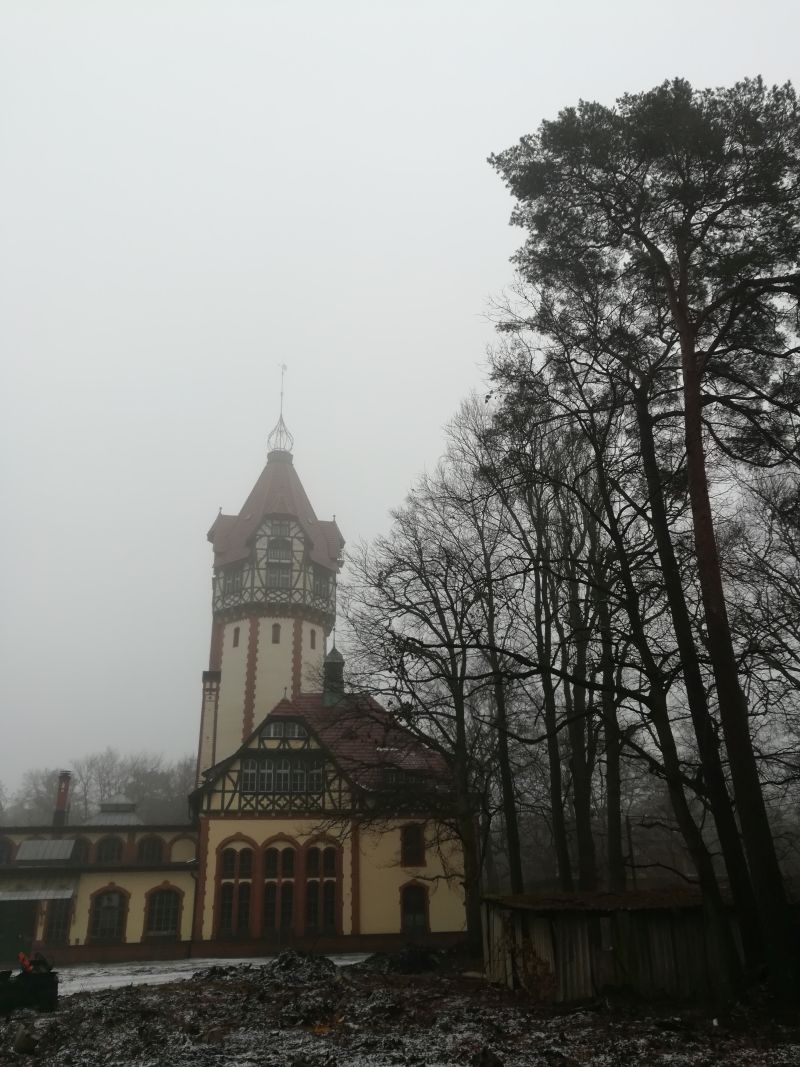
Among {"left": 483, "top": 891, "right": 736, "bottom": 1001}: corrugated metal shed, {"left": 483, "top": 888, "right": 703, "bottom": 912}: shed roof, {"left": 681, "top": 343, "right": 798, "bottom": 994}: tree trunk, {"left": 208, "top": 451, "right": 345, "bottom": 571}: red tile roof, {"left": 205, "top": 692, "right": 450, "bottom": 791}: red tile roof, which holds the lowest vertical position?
{"left": 483, "top": 891, "right": 736, "bottom": 1001}: corrugated metal shed

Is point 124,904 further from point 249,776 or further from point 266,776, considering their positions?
point 266,776

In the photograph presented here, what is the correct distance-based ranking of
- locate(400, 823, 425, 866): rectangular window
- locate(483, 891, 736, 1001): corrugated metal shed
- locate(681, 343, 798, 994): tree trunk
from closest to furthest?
locate(681, 343, 798, 994): tree trunk → locate(483, 891, 736, 1001): corrugated metal shed → locate(400, 823, 425, 866): rectangular window

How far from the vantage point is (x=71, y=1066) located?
1032 cm

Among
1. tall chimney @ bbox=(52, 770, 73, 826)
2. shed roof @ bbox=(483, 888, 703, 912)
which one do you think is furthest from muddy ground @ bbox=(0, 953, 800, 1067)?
tall chimney @ bbox=(52, 770, 73, 826)

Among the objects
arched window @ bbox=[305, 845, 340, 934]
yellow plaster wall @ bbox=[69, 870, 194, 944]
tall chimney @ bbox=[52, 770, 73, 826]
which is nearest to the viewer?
Answer: yellow plaster wall @ bbox=[69, 870, 194, 944]

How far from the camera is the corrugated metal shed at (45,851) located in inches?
1291

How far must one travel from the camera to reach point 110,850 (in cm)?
3412

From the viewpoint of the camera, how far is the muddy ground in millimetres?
9352

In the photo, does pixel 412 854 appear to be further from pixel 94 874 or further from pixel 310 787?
pixel 94 874

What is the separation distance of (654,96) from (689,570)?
290 inches

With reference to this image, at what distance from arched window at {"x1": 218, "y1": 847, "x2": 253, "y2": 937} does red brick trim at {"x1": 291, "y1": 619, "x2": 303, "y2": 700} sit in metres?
10.2

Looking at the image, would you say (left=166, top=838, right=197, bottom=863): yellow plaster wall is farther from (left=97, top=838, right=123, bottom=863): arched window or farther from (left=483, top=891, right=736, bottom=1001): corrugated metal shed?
(left=483, top=891, right=736, bottom=1001): corrugated metal shed

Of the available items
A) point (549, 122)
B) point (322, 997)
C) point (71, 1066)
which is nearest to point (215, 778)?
point (322, 997)

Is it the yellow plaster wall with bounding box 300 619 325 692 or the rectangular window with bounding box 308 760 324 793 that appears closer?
the rectangular window with bounding box 308 760 324 793
